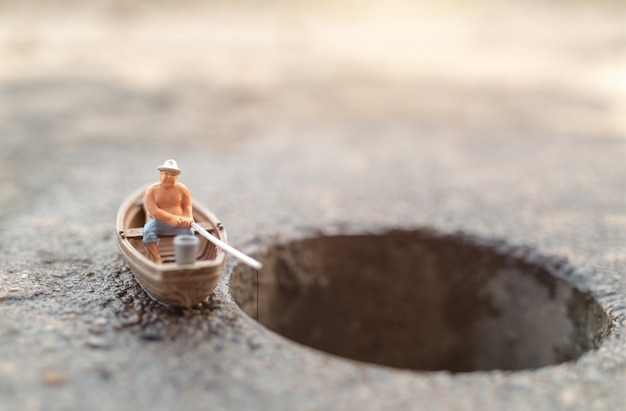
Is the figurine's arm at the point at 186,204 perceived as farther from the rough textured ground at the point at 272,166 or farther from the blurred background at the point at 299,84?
the blurred background at the point at 299,84

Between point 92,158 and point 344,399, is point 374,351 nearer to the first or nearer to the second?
point 344,399

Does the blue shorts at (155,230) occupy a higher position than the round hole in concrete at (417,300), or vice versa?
the blue shorts at (155,230)

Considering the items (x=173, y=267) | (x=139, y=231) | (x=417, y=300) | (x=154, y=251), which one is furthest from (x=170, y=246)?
(x=417, y=300)

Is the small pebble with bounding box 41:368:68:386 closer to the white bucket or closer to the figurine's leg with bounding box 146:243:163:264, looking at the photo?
the white bucket

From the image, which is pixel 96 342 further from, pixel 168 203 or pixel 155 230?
pixel 168 203

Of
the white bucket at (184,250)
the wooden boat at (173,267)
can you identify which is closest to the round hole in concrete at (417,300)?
the wooden boat at (173,267)

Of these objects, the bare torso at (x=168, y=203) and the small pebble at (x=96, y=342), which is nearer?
the small pebble at (x=96, y=342)

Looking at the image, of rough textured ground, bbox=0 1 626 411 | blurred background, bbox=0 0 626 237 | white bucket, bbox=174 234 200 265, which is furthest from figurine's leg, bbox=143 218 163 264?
blurred background, bbox=0 0 626 237
